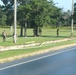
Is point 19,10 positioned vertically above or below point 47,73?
above

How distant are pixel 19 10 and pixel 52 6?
260 inches

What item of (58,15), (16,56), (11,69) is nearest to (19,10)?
(58,15)

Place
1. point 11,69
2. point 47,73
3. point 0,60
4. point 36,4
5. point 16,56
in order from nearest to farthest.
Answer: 1. point 47,73
2. point 11,69
3. point 0,60
4. point 16,56
5. point 36,4

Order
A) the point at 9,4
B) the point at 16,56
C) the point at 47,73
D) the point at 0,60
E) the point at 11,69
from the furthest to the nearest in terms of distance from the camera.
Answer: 1. the point at 9,4
2. the point at 16,56
3. the point at 0,60
4. the point at 11,69
5. the point at 47,73

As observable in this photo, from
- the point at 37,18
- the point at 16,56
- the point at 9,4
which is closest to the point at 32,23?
the point at 37,18

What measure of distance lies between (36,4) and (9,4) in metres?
7.56

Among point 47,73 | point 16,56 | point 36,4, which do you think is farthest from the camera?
point 36,4

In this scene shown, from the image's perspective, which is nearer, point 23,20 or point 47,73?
point 47,73

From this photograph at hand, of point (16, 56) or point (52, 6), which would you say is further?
point (52, 6)

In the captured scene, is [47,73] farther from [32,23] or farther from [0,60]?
[32,23]

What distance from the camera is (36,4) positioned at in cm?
5688

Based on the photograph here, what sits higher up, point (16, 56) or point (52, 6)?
point (52, 6)

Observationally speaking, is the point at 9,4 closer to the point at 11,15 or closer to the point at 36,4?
the point at 11,15

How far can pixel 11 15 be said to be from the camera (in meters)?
60.4
